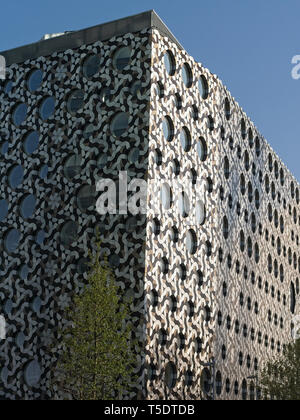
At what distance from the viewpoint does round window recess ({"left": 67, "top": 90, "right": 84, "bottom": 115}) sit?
131ft

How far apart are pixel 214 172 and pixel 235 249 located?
690cm

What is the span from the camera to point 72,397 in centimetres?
3519

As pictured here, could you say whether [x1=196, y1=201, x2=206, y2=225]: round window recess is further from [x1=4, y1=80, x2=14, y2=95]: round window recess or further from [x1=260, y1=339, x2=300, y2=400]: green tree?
[x1=4, y1=80, x2=14, y2=95]: round window recess

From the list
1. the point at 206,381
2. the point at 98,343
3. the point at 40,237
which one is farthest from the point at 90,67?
the point at 206,381

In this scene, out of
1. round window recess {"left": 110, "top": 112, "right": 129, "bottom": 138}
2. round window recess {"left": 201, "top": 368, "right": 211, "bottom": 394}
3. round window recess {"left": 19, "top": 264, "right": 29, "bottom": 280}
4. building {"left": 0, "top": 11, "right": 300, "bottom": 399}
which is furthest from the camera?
round window recess {"left": 201, "top": 368, "right": 211, "bottom": 394}

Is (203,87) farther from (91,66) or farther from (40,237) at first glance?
(40,237)

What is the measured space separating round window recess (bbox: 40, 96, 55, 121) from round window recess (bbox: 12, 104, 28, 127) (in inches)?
54.3

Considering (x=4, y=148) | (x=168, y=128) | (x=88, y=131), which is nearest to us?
(x=88, y=131)

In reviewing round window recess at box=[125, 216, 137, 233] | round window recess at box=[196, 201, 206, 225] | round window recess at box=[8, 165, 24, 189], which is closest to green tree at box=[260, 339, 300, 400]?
round window recess at box=[196, 201, 206, 225]

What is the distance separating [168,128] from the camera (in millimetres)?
39312

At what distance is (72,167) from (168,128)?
6411 mm

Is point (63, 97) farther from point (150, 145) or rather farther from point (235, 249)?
point (235, 249)

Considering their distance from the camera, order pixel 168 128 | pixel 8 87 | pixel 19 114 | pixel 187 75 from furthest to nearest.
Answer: pixel 8 87 → pixel 187 75 → pixel 19 114 → pixel 168 128
